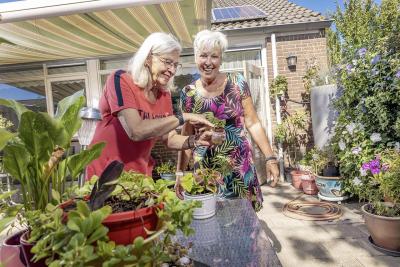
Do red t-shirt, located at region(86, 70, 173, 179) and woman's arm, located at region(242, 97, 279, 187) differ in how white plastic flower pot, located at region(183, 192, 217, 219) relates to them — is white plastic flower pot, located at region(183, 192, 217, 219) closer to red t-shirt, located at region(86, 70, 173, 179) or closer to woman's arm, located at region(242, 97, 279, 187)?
red t-shirt, located at region(86, 70, 173, 179)

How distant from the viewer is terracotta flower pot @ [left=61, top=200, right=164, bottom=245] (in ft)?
2.42

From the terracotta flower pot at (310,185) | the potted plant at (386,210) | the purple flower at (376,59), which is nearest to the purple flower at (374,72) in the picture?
the purple flower at (376,59)

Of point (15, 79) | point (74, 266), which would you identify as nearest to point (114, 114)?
point (74, 266)

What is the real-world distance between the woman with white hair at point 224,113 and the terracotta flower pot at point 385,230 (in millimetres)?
1898

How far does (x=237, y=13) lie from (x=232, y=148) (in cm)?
702

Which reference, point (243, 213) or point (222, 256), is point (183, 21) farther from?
point (222, 256)

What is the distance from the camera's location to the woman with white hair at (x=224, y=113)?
7.39 ft

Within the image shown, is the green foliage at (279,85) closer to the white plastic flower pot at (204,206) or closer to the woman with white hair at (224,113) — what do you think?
the woman with white hair at (224,113)

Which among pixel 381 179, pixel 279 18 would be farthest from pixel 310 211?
pixel 279 18

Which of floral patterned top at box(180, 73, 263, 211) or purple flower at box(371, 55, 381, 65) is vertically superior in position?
purple flower at box(371, 55, 381, 65)

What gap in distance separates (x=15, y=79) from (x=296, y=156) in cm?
746

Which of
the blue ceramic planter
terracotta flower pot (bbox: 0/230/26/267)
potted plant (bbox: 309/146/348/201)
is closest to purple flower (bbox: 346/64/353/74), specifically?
potted plant (bbox: 309/146/348/201)

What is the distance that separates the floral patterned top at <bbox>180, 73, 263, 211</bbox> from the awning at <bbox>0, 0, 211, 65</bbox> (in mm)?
1759

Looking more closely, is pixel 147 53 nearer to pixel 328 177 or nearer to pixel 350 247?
pixel 350 247
